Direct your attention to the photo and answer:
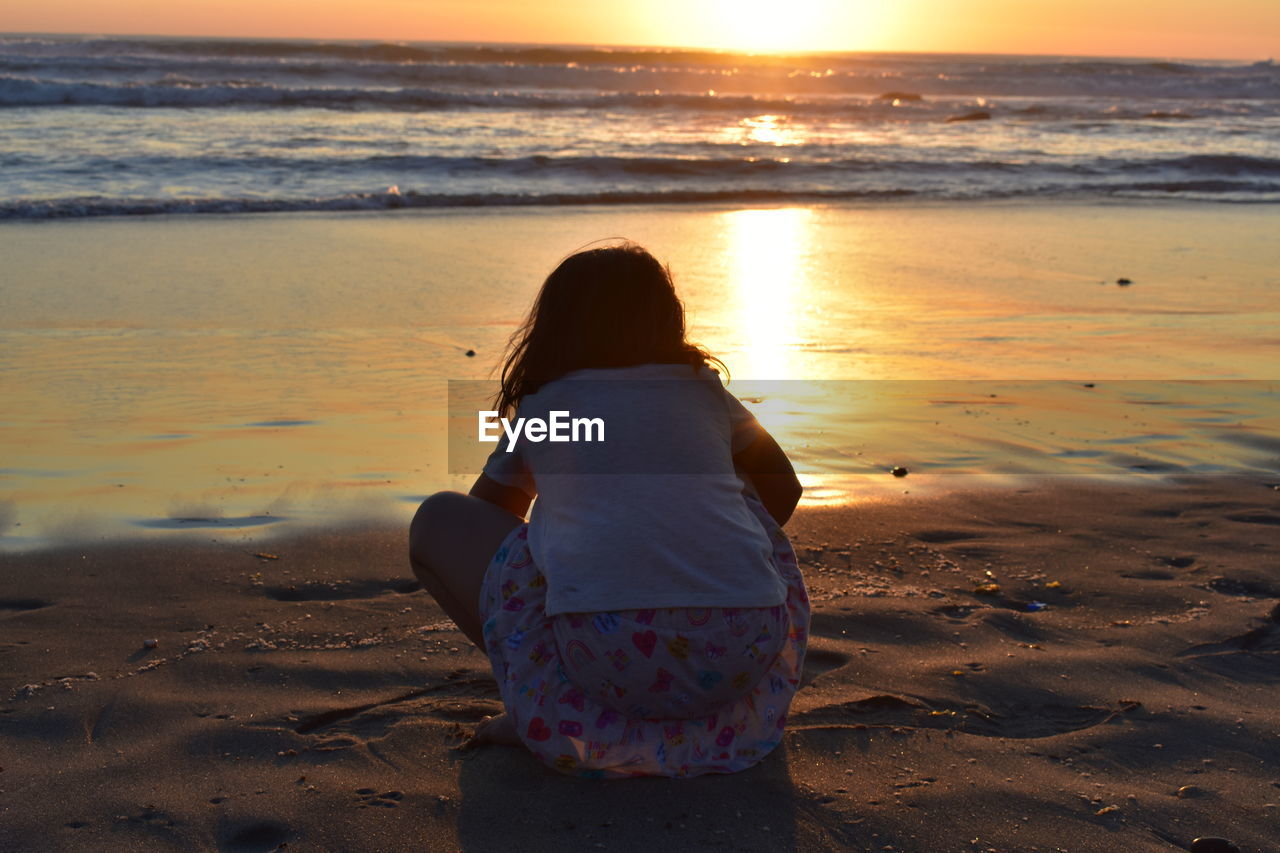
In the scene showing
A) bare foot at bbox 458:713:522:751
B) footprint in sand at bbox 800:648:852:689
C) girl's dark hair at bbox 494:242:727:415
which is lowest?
footprint in sand at bbox 800:648:852:689

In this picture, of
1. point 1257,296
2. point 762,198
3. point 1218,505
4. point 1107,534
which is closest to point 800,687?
point 1107,534

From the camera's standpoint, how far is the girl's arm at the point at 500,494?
7.82ft

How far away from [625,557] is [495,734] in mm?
566

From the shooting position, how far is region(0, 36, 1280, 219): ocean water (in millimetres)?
12281

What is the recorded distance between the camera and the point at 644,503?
2.06 m

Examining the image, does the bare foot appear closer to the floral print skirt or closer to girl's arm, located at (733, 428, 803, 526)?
the floral print skirt

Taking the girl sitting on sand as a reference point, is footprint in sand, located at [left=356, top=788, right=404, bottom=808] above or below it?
below

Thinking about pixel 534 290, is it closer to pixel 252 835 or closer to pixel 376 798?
pixel 376 798

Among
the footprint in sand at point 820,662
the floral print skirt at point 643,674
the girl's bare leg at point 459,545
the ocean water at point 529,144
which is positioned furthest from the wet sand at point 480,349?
the ocean water at point 529,144

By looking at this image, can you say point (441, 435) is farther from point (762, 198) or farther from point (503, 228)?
point (762, 198)

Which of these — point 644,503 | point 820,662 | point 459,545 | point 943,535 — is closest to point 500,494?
point 459,545

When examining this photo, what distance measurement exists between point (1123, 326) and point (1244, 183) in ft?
31.2

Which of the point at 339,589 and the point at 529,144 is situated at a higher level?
the point at 529,144

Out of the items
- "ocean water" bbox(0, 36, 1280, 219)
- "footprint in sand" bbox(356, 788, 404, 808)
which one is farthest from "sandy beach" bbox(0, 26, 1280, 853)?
"ocean water" bbox(0, 36, 1280, 219)
